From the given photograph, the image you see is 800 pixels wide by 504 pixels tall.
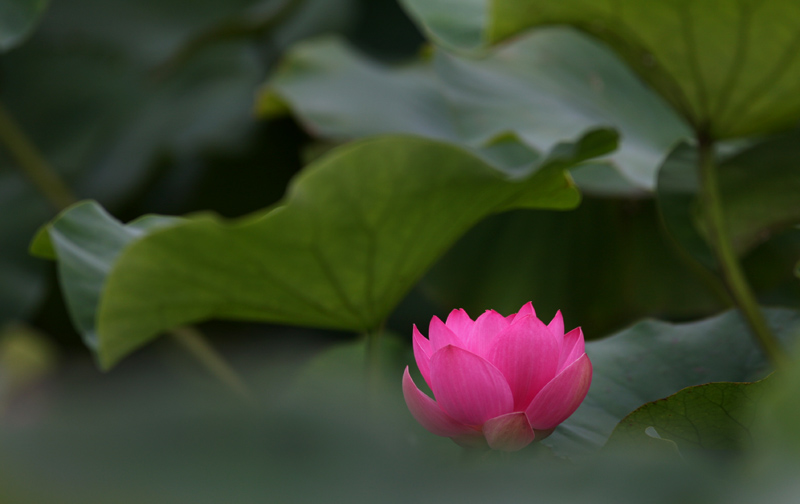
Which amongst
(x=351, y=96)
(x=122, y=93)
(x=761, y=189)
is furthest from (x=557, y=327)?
(x=122, y=93)

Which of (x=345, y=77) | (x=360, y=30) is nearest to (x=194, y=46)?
(x=345, y=77)

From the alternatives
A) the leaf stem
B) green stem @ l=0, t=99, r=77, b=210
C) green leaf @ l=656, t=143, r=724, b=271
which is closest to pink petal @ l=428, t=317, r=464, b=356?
green leaf @ l=656, t=143, r=724, b=271

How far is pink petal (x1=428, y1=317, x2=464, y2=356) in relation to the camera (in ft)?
0.87

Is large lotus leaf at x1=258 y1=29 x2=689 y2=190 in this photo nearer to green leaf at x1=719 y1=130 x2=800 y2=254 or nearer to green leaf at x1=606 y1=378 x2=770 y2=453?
green leaf at x1=719 y1=130 x2=800 y2=254

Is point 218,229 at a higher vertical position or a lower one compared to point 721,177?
higher

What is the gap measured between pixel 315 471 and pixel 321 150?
68 centimetres

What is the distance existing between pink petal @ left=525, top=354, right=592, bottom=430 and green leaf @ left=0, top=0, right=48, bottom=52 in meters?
0.64

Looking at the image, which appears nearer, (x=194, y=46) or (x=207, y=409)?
(x=207, y=409)

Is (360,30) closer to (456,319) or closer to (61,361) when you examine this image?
(61,361)

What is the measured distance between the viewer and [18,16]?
0.69 metres

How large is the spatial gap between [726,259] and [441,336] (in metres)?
0.28

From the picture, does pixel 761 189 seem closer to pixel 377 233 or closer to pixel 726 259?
pixel 726 259

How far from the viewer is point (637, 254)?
2.76 ft

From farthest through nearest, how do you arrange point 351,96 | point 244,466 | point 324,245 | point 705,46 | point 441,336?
point 351,96
point 705,46
point 324,245
point 441,336
point 244,466
